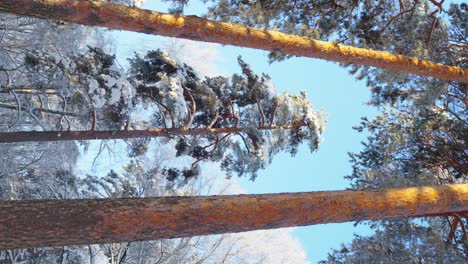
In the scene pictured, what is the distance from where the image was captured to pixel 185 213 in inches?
160

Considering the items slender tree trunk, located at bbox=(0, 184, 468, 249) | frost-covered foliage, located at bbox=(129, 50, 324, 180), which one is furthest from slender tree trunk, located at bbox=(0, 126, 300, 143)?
slender tree trunk, located at bbox=(0, 184, 468, 249)

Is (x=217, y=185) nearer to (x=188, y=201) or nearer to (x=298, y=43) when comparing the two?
(x=298, y=43)

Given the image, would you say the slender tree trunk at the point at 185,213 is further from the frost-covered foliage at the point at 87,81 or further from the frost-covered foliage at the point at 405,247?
the frost-covered foliage at the point at 87,81

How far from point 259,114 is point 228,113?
814 millimetres

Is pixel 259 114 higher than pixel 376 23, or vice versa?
pixel 376 23

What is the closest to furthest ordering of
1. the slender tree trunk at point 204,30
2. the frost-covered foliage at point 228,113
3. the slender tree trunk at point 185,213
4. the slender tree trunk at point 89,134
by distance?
the slender tree trunk at point 185,213 < the slender tree trunk at point 204,30 < the slender tree trunk at point 89,134 < the frost-covered foliage at point 228,113

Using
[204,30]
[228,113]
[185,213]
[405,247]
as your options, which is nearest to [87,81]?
[204,30]

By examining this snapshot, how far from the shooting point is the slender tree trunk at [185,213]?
3.52 meters

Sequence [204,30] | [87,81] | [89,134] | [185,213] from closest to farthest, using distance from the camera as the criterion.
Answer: [185,213] < [204,30] < [87,81] < [89,134]

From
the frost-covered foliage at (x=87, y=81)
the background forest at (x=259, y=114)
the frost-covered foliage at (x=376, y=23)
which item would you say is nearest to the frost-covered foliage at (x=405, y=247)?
the background forest at (x=259, y=114)

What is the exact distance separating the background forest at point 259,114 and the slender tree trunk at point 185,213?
11.8 feet

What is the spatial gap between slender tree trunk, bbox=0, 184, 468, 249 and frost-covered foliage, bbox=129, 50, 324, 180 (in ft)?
18.3

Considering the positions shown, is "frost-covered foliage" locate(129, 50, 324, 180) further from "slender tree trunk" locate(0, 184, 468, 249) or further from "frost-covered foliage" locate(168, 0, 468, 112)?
"slender tree trunk" locate(0, 184, 468, 249)

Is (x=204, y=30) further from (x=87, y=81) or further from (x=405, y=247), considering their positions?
(x=405, y=247)
